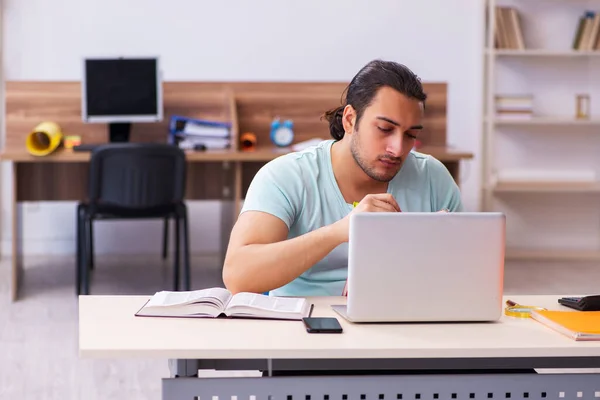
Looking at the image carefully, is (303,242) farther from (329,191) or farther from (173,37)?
(173,37)

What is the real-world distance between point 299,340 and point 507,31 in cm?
457

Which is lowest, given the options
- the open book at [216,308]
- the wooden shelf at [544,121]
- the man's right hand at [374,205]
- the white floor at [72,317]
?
the white floor at [72,317]

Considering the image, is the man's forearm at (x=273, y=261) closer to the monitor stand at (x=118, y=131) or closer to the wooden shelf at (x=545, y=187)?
the monitor stand at (x=118, y=131)

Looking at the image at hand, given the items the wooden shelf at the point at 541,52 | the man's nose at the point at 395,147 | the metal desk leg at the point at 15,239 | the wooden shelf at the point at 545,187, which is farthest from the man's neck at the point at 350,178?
the wooden shelf at the point at 541,52

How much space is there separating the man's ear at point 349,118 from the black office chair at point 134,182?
7.23ft

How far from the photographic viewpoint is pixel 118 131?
4734 millimetres

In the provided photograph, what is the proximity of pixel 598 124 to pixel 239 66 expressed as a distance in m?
2.32

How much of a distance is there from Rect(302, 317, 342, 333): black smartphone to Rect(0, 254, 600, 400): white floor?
1.51 metres

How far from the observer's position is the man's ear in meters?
2.02

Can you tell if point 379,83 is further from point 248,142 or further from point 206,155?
point 248,142

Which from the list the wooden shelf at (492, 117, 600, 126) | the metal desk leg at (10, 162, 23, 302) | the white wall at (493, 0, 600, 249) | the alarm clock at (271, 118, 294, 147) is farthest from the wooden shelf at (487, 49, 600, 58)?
the metal desk leg at (10, 162, 23, 302)

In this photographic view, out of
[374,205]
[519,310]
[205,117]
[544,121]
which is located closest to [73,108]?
[205,117]

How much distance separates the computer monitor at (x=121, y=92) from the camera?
4.67 meters

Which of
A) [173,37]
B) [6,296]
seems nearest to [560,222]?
[173,37]
